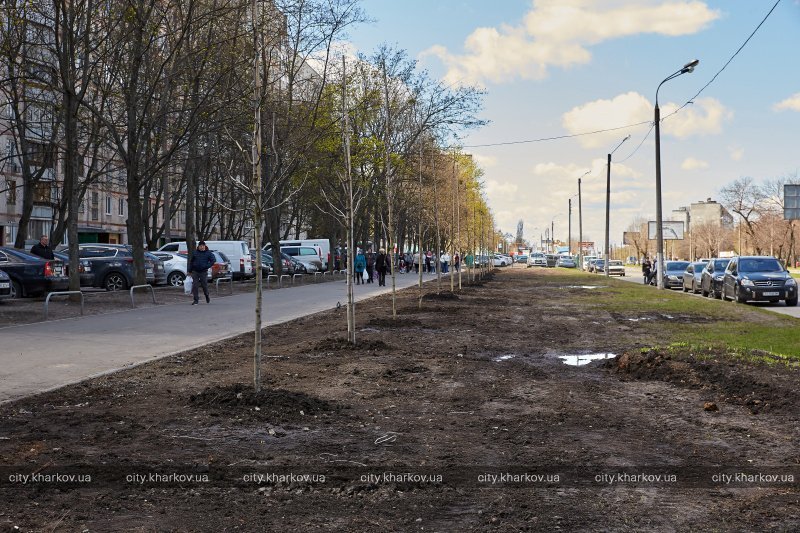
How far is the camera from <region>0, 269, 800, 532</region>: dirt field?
14.3 ft

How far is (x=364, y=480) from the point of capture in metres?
4.98

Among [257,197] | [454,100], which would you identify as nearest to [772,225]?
[454,100]

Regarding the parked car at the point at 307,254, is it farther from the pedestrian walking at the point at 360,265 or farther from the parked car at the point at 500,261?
the parked car at the point at 500,261

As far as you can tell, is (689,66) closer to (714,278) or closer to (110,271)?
(714,278)

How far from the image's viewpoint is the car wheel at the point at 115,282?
27.7 metres

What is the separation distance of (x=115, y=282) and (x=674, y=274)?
90.5 feet

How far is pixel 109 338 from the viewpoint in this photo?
43.9 feet

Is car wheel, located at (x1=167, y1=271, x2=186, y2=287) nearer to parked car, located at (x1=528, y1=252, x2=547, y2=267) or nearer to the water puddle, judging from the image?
the water puddle

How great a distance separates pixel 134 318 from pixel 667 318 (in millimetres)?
11381

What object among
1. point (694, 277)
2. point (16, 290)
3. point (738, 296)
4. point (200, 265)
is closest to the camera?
point (200, 265)

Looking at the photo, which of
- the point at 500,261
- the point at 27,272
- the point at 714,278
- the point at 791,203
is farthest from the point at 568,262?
the point at 27,272

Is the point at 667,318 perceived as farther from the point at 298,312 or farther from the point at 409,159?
the point at 409,159

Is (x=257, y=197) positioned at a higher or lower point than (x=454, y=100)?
lower

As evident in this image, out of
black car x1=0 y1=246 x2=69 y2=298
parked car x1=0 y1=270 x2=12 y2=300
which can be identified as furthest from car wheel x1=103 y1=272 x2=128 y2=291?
parked car x1=0 y1=270 x2=12 y2=300
